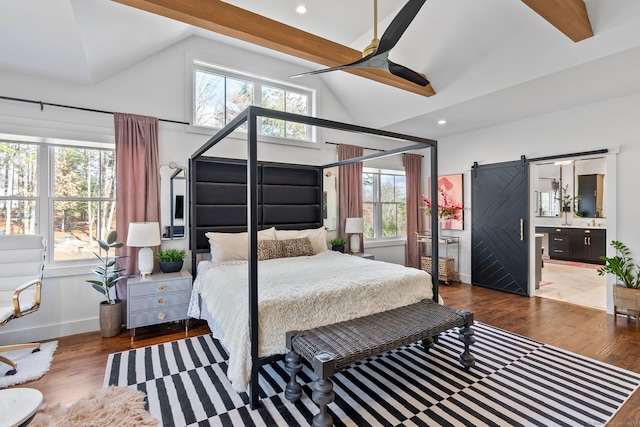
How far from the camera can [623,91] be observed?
3.70 meters

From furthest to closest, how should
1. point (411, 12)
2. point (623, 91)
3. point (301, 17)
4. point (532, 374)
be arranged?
point (623, 91), point (301, 17), point (532, 374), point (411, 12)

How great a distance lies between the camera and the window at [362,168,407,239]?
6051 millimetres

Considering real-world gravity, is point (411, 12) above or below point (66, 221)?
above

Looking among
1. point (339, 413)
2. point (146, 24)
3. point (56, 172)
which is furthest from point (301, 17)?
point (339, 413)

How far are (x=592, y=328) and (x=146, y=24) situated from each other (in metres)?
5.90

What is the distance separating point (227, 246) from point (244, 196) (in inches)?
35.1

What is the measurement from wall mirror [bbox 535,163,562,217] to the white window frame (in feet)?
22.0

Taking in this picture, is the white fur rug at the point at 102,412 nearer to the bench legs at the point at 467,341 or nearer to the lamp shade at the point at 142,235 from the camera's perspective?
the lamp shade at the point at 142,235

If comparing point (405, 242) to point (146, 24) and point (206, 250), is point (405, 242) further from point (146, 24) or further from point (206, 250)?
point (146, 24)

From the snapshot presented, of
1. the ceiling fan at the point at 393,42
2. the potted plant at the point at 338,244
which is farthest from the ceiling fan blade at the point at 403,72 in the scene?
the potted plant at the point at 338,244

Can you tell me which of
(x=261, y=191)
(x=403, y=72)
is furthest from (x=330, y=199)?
(x=403, y=72)

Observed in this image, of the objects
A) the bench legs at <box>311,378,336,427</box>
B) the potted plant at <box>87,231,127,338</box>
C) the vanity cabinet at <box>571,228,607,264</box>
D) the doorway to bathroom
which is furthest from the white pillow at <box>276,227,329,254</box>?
the vanity cabinet at <box>571,228,607,264</box>

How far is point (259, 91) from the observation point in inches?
184

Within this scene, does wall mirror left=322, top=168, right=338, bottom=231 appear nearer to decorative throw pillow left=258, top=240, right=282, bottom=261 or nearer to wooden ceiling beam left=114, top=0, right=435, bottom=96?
decorative throw pillow left=258, top=240, right=282, bottom=261
